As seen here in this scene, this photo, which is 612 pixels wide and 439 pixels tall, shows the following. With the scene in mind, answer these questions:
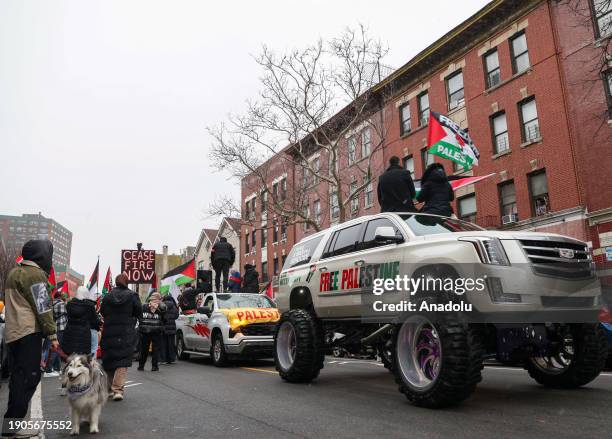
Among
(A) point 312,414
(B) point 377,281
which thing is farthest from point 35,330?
(B) point 377,281

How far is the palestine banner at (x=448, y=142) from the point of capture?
1515 cm

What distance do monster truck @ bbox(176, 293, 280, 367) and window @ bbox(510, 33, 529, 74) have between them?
16.4m

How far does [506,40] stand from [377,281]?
2026cm

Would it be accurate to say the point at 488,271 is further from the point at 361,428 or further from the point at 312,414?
the point at 312,414

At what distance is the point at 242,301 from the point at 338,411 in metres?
7.20

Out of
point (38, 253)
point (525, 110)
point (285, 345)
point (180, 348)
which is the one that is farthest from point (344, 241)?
point (525, 110)

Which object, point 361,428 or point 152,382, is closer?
point 361,428

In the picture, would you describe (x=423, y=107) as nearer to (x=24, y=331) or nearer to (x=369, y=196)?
(x=369, y=196)

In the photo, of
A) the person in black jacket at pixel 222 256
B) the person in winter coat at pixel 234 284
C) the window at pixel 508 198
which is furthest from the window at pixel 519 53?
the person in winter coat at pixel 234 284

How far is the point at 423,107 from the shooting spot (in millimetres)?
27453

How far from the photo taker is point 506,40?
902 inches

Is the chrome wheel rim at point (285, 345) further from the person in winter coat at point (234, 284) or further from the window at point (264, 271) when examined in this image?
the window at point (264, 271)

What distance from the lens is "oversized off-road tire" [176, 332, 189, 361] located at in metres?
14.2

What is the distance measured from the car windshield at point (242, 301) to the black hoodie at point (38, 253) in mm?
7360
